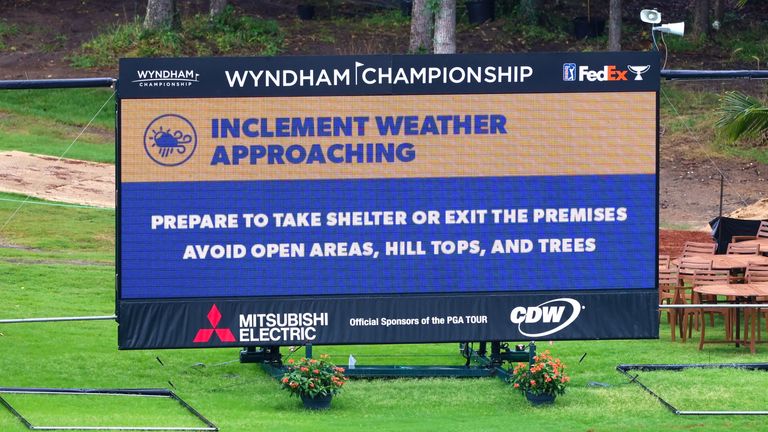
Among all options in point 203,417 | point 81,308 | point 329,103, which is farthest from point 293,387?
point 81,308

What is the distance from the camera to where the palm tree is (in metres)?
19.5

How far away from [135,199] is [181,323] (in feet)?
4.21

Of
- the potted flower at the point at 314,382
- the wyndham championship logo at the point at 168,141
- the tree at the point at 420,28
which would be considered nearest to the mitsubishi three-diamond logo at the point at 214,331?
the potted flower at the point at 314,382

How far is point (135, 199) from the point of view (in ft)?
43.0

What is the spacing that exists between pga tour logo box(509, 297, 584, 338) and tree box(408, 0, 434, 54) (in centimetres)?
2539

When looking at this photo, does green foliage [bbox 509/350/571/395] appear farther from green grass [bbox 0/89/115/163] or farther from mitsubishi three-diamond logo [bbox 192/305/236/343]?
green grass [bbox 0/89/115/163]

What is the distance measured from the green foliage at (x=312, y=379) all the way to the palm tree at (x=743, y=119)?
342 inches

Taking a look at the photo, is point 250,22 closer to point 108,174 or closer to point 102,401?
point 108,174

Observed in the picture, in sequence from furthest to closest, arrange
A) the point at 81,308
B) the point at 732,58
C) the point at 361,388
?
the point at 732,58 → the point at 81,308 → the point at 361,388

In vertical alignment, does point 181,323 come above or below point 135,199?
below

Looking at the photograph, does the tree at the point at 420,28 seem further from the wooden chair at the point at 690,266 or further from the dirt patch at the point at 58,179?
the wooden chair at the point at 690,266

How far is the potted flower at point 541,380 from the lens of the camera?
44.5ft

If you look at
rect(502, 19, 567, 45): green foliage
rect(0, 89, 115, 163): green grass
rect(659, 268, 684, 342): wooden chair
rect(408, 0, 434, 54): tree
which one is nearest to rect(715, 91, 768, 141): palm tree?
rect(659, 268, 684, 342): wooden chair

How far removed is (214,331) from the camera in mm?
13320
